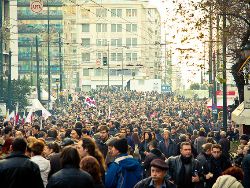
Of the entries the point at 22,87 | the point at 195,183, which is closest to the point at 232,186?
the point at 195,183

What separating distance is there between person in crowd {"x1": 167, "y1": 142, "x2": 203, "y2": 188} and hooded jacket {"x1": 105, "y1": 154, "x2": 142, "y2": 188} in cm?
238

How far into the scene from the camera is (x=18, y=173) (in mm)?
9891

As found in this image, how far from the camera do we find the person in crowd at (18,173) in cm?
988

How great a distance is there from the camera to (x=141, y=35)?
160m

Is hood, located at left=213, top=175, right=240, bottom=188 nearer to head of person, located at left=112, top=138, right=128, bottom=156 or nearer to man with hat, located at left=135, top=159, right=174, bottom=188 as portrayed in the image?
man with hat, located at left=135, top=159, right=174, bottom=188

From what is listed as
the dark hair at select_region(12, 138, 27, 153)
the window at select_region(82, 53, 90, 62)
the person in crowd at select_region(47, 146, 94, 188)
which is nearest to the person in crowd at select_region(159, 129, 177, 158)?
the dark hair at select_region(12, 138, 27, 153)

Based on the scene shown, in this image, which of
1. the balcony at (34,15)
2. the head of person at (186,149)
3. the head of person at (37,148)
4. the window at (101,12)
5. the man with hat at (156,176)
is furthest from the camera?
the balcony at (34,15)

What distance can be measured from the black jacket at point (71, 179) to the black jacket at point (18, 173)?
2.73 ft

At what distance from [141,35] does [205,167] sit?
146m

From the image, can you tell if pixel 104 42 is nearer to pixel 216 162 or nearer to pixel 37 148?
pixel 216 162

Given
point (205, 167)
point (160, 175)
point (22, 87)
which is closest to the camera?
point (160, 175)

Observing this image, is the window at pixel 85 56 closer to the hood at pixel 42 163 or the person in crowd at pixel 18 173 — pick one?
the hood at pixel 42 163

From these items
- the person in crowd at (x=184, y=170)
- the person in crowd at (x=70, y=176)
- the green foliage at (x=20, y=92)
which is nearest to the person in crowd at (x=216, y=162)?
the person in crowd at (x=184, y=170)

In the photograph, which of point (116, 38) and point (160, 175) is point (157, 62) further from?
point (160, 175)
